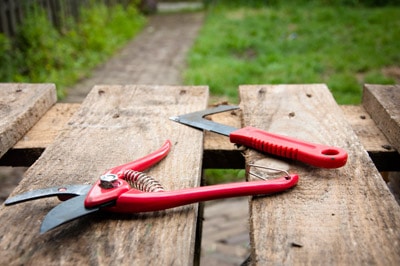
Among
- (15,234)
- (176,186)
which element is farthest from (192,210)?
(15,234)

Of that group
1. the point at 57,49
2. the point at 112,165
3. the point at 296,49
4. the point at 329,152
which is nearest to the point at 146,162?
the point at 112,165

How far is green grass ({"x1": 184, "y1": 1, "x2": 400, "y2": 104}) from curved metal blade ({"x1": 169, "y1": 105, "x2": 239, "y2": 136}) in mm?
3673

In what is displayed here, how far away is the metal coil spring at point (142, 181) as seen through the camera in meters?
1.15

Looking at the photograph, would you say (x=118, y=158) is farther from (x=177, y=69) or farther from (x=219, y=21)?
(x=219, y=21)

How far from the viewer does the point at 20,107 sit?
1.68 m

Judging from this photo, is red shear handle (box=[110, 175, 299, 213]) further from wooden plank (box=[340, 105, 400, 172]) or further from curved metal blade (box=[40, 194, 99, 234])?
wooden plank (box=[340, 105, 400, 172])

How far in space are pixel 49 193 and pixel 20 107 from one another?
2.18 ft

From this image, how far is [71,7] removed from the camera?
8.08 meters

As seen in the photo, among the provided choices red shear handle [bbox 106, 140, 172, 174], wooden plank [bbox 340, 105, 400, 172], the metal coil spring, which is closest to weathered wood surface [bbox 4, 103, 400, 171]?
wooden plank [bbox 340, 105, 400, 172]

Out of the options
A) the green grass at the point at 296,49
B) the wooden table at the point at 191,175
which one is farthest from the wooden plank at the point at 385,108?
the green grass at the point at 296,49

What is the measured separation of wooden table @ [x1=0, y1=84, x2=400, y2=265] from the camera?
0.98 metres

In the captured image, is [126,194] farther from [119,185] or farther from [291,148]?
[291,148]

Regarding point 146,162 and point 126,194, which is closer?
point 126,194

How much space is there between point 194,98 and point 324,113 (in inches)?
17.9
